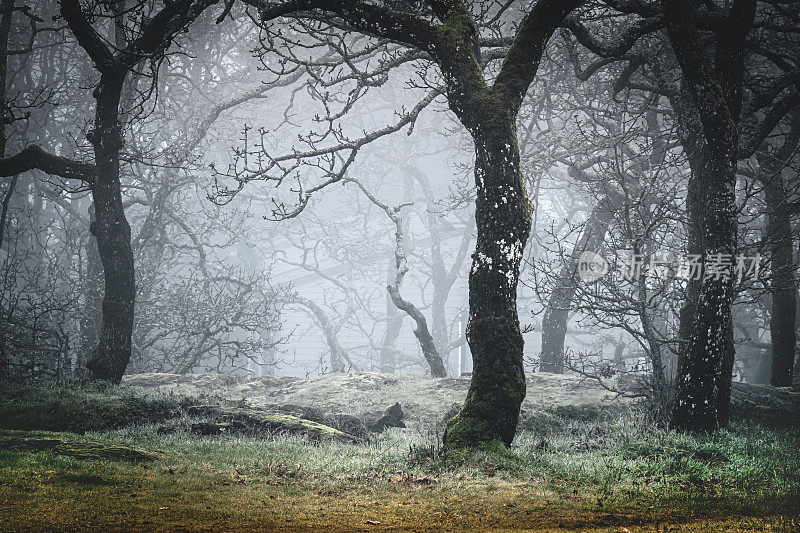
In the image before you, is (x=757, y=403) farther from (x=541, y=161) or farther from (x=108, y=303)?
(x=108, y=303)

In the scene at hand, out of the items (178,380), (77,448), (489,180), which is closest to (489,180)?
(489,180)

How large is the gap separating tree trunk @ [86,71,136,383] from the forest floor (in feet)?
3.87

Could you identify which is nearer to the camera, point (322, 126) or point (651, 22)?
point (651, 22)

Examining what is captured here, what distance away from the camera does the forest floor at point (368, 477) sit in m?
3.15

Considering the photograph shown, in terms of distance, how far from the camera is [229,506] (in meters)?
3.32

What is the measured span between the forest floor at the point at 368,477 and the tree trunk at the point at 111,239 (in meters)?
1.18

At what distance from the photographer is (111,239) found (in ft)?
30.0

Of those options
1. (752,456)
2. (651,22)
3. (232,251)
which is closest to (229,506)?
(752,456)

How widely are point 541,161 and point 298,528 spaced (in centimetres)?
1280

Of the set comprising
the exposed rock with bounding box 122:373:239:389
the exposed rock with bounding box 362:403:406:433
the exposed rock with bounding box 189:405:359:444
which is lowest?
the exposed rock with bounding box 362:403:406:433

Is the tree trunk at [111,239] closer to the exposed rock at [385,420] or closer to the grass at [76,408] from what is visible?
the grass at [76,408]

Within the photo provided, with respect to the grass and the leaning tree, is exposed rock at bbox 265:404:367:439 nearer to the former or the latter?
the grass

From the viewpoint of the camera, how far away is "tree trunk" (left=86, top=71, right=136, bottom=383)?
29.4 ft

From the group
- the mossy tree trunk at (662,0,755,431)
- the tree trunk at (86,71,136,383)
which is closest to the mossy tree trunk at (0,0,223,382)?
the tree trunk at (86,71,136,383)
